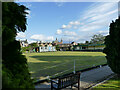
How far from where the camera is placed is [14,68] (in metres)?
1.82

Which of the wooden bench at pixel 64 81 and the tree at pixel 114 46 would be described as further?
the tree at pixel 114 46

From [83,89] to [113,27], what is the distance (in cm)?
371

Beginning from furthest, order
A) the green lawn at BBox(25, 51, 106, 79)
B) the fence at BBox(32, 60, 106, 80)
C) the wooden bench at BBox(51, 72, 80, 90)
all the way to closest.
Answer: the green lawn at BBox(25, 51, 106, 79), the fence at BBox(32, 60, 106, 80), the wooden bench at BBox(51, 72, 80, 90)

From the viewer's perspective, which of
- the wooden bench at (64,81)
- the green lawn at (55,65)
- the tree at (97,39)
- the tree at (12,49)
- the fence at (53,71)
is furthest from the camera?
the tree at (97,39)

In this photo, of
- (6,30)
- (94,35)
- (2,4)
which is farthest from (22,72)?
(94,35)

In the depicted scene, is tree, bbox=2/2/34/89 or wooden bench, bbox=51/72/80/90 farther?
wooden bench, bbox=51/72/80/90

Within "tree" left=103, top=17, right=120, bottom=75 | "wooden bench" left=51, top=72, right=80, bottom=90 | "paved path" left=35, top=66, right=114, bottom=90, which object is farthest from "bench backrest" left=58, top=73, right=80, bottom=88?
"tree" left=103, top=17, right=120, bottom=75

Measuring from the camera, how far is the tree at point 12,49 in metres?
1.67

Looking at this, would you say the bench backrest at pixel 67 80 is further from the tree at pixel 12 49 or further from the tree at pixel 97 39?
the tree at pixel 97 39

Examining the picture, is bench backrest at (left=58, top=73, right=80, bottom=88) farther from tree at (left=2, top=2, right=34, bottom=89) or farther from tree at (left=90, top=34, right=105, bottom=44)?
tree at (left=90, top=34, right=105, bottom=44)

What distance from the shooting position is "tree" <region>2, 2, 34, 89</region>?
5.47ft

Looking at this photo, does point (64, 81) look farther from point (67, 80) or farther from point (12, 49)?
point (12, 49)

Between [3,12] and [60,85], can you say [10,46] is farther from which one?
[60,85]

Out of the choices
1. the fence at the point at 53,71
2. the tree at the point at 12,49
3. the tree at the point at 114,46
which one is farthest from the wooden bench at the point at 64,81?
the tree at the point at 114,46
